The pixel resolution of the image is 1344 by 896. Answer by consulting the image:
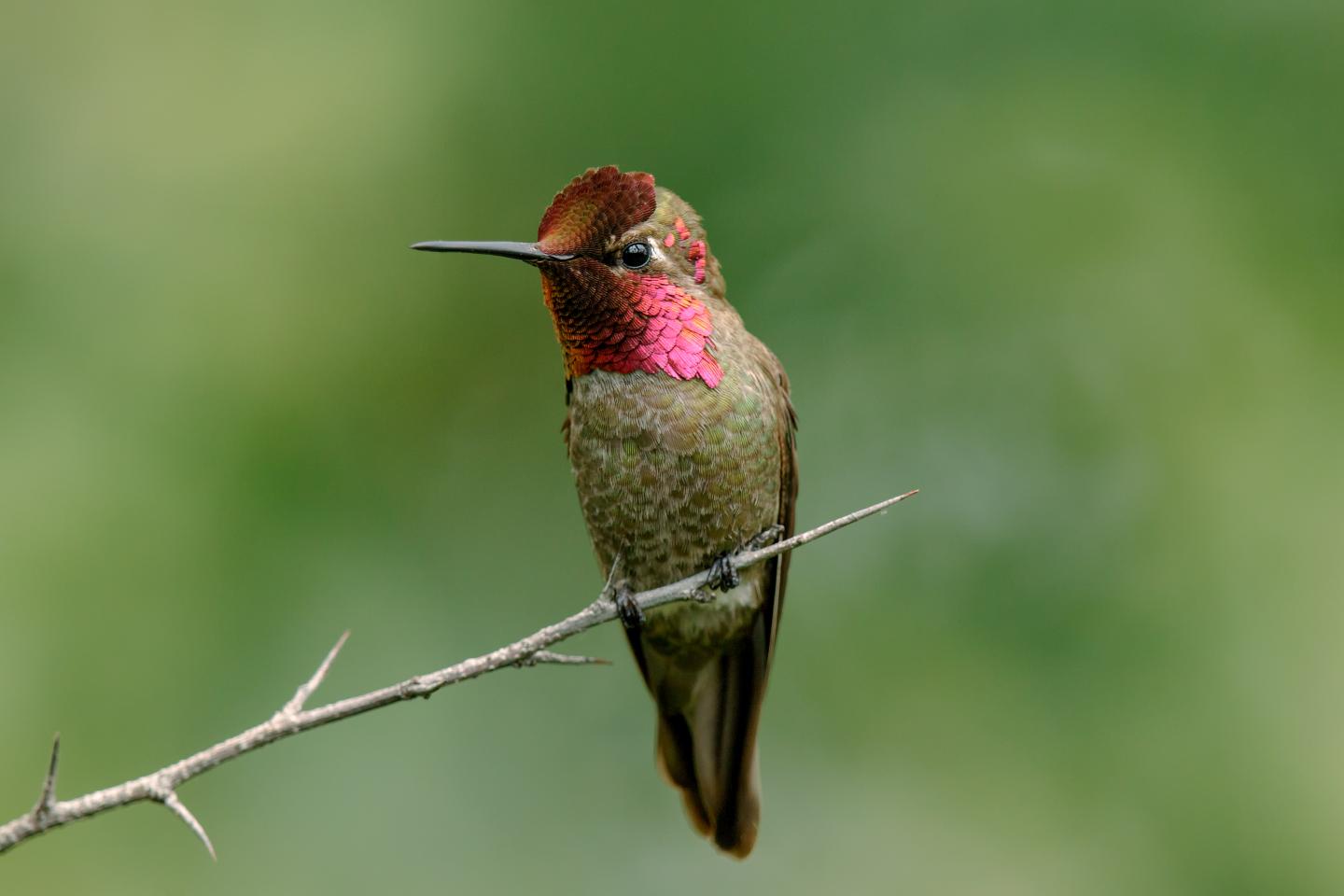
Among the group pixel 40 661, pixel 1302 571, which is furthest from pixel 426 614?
pixel 1302 571

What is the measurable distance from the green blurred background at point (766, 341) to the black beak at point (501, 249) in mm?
1813

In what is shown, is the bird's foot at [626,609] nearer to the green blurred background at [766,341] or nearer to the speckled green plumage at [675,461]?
the speckled green plumage at [675,461]

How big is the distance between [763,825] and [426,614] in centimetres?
168

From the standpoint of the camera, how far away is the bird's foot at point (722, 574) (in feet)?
12.1

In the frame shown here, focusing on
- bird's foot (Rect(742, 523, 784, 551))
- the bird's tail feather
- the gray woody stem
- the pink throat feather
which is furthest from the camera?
the bird's tail feather

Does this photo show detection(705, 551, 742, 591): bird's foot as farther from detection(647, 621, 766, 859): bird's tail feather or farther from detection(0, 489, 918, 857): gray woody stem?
detection(0, 489, 918, 857): gray woody stem

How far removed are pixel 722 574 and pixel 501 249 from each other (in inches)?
44.1

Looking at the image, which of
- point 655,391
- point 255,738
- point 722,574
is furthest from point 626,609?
point 255,738

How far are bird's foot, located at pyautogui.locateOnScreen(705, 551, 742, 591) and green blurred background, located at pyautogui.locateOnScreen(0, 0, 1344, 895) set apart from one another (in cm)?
172

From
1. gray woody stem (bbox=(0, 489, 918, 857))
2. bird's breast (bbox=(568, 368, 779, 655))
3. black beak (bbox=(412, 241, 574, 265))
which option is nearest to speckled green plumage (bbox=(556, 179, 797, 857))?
bird's breast (bbox=(568, 368, 779, 655))

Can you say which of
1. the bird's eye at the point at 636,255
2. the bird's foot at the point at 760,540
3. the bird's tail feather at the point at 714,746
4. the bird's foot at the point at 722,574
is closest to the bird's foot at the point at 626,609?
the bird's foot at the point at 722,574

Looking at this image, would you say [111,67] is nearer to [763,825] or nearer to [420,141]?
[420,141]

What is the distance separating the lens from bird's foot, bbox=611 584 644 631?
3658mm

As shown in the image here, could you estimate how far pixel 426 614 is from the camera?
520 centimetres
